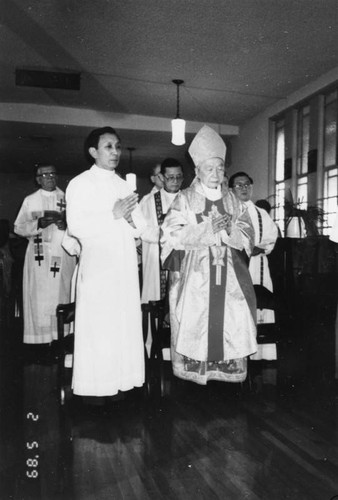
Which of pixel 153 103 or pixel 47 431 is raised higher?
pixel 153 103

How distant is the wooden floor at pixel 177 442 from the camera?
207 cm

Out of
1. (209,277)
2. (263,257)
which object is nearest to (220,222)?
(209,277)

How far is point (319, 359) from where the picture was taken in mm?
4469

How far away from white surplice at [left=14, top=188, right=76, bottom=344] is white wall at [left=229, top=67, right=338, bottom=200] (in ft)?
17.4

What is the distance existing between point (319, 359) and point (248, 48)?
4.29m

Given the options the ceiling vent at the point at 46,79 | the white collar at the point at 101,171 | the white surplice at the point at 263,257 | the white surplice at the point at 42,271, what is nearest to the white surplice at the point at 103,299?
the white collar at the point at 101,171

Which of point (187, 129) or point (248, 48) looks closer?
point (248, 48)

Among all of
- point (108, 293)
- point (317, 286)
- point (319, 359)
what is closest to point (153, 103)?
point (317, 286)

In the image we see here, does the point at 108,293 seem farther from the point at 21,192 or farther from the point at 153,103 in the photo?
the point at 21,192

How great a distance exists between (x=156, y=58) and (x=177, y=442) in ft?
19.0

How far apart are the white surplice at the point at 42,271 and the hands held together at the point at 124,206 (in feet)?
7.70

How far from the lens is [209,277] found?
3488 mm

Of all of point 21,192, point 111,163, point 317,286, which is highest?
point 21,192

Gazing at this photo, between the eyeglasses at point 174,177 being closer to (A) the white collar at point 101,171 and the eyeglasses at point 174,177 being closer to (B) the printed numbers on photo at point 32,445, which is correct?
(A) the white collar at point 101,171
